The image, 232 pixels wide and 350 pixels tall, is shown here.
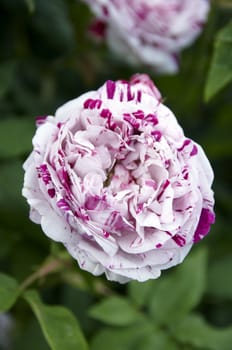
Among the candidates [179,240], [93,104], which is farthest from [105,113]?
[179,240]

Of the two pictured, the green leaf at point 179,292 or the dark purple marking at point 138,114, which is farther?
the green leaf at point 179,292

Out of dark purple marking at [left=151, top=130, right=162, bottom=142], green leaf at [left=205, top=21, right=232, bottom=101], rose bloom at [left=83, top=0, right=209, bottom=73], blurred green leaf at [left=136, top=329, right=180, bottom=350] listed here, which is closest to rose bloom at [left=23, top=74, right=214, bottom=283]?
dark purple marking at [left=151, top=130, right=162, bottom=142]

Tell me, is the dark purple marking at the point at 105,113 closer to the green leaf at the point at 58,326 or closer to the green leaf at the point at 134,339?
the green leaf at the point at 58,326

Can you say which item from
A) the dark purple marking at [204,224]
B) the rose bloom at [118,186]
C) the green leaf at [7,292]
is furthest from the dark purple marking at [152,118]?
the green leaf at [7,292]

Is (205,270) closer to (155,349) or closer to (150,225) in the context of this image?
(155,349)

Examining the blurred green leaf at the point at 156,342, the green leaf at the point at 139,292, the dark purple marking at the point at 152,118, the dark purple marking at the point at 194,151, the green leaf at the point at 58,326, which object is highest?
the dark purple marking at the point at 152,118

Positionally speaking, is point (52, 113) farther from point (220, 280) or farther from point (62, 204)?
point (62, 204)

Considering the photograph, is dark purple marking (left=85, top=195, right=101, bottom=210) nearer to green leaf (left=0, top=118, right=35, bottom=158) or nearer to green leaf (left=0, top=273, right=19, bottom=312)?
green leaf (left=0, top=273, right=19, bottom=312)
